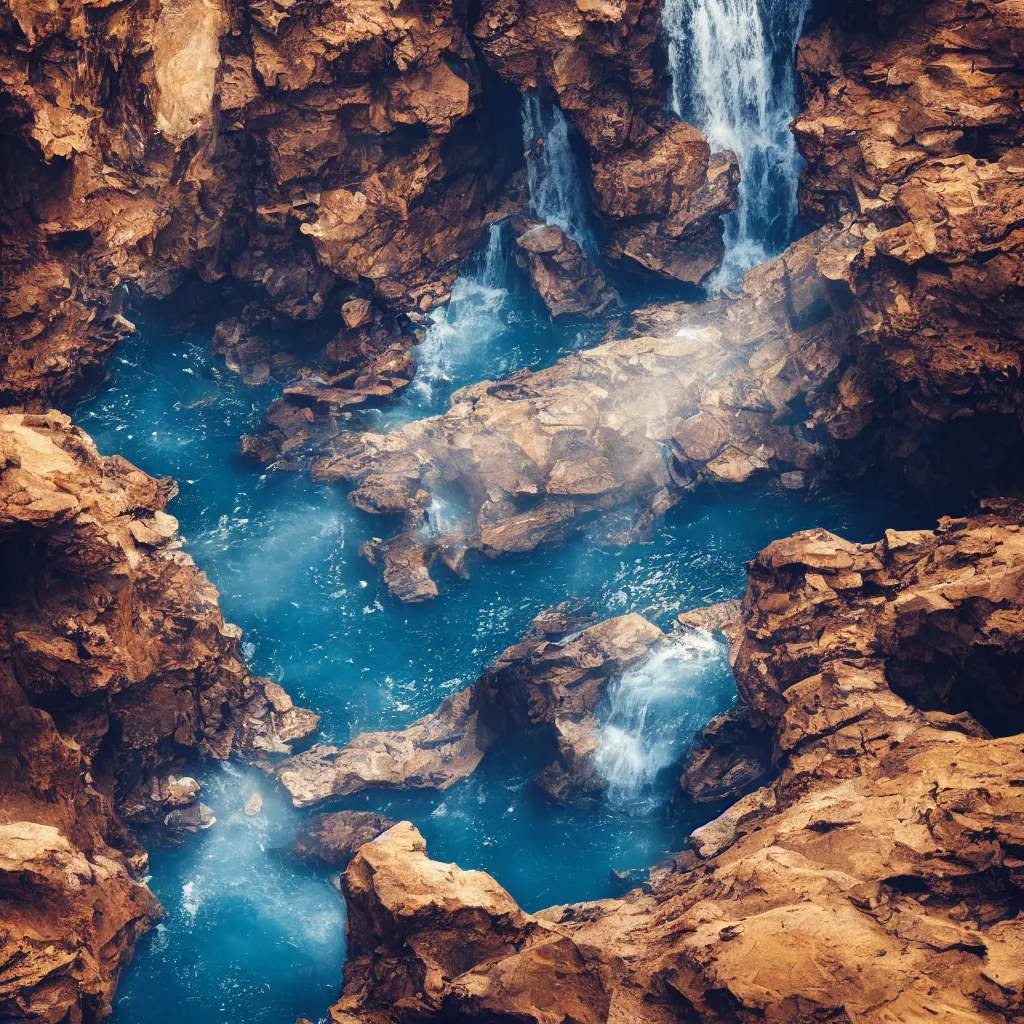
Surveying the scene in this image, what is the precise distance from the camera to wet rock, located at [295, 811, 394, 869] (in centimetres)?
3619

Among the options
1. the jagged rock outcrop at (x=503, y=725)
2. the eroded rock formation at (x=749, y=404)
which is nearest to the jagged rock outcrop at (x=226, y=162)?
the eroded rock formation at (x=749, y=404)

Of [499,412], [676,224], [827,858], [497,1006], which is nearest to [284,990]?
[497,1006]

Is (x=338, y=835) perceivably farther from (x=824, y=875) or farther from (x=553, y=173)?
(x=553, y=173)

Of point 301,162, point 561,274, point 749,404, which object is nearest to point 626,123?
point 561,274

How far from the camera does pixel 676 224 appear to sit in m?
50.0

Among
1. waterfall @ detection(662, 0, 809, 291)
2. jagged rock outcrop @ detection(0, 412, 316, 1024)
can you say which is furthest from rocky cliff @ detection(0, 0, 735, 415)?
jagged rock outcrop @ detection(0, 412, 316, 1024)

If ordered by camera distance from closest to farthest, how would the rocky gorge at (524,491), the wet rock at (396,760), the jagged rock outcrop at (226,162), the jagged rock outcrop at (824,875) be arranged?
the jagged rock outcrop at (824,875) → the rocky gorge at (524,491) → the wet rock at (396,760) → the jagged rock outcrop at (226,162)

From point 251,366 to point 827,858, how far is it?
1388 inches

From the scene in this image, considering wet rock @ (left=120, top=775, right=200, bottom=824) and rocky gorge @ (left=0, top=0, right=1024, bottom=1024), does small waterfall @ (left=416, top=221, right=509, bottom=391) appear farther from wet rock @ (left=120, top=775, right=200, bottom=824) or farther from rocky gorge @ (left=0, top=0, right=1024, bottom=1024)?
wet rock @ (left=120, top=775, right=200, bottom=824)

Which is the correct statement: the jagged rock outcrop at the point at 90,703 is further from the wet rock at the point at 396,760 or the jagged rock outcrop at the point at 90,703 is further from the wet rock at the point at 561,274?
the wet rock at the point at 561,274

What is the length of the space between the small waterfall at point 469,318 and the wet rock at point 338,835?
20.0m

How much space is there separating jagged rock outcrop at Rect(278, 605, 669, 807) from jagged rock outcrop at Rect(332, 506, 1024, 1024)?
545cm

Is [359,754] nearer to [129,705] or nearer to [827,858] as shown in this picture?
[129,705]

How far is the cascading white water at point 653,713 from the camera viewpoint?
37.0 m
